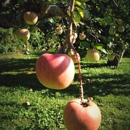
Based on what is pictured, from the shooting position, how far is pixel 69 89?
5.59 meters

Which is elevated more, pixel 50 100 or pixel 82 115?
pixel 82 115

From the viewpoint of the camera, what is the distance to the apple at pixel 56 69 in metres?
0.69

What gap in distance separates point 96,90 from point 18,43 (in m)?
6.89

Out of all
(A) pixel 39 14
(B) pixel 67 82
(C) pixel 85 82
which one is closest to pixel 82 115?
(B) pixel 67 82

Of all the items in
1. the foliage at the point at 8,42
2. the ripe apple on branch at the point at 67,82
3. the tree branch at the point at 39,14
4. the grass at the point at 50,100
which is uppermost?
the ripe apple on branch at the point at 67,82

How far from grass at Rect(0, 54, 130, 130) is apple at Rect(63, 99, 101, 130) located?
3.03 metres

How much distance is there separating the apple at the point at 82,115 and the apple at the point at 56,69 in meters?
0.08

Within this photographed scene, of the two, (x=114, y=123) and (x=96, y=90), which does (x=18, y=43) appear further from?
(x=114, y=123)

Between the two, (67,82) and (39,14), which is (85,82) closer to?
(39,14)

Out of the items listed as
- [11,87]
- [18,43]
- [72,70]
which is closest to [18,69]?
[11,87]

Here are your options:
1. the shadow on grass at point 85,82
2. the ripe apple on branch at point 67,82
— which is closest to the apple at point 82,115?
the ripe apple on branch at point 67,82

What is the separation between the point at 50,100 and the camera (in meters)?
4.78

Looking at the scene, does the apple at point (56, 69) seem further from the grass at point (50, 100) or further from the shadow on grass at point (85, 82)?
the shadow on grass at point (85, 82)

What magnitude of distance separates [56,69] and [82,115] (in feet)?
0.50
